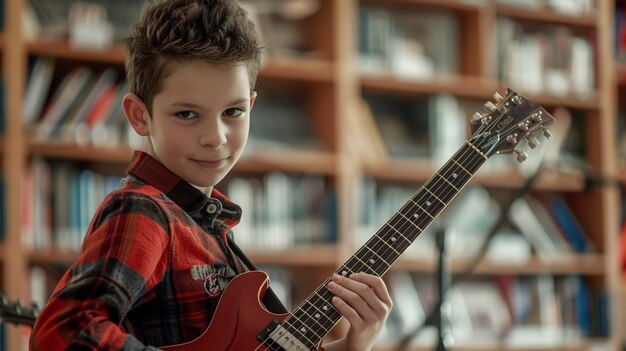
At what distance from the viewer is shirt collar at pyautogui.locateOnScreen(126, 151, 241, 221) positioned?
3.30 feet

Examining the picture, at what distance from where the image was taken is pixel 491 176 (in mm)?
3592

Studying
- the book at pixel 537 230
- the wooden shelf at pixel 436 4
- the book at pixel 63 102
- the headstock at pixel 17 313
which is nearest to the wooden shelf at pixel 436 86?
the wooden shelf at pixel 436 4

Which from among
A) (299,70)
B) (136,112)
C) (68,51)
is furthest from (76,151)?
(136,112)

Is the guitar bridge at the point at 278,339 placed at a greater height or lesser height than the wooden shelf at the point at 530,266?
greater

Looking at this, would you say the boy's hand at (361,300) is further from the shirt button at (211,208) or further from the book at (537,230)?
the book at (537,230)

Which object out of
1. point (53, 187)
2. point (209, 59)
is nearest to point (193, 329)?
point (209, 59)

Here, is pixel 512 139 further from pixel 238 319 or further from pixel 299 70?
pixel 299 70

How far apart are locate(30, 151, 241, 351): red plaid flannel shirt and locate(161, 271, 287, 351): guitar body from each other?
0.02 meters

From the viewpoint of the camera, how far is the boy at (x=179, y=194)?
0.90 m

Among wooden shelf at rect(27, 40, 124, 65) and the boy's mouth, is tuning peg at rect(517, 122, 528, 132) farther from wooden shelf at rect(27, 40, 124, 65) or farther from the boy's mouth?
wooden shelf at rect(27, 40, 124, 65)

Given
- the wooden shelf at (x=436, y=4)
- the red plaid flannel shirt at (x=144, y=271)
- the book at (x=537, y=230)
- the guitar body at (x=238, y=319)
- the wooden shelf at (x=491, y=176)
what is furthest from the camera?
the book at (x=537, y=230)

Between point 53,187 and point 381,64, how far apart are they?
4.45 ft

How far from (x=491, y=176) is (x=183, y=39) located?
2.76 meters

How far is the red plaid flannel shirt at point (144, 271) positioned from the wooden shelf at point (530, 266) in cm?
244
